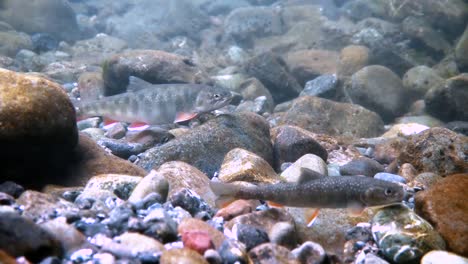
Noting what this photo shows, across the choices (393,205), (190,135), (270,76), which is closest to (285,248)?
(393,205)

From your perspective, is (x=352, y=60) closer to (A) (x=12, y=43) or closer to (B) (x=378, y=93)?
(B) (x=378, y=93)

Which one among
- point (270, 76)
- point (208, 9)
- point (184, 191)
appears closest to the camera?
point (184, 191)

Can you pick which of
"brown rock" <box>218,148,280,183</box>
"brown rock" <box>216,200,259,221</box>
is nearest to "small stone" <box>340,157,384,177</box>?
"brown rock" <box>218,148,280,183</box>

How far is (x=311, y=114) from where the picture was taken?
954 centimetres

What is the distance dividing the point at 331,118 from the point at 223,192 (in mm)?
6195

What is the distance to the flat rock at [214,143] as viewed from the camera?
5973 mm

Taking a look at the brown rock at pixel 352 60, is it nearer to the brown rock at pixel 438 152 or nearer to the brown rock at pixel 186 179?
the brown rock at pixel 438 152

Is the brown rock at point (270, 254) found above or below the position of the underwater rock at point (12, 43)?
above

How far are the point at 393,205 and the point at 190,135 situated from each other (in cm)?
337

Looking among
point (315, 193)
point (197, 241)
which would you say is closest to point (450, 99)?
point (315, 193)

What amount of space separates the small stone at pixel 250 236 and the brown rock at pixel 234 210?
403 millimetres

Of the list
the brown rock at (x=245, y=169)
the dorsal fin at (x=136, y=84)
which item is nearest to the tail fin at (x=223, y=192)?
the brown rock at (x=245, y=169)

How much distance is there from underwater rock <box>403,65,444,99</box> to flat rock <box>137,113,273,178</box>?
763cm

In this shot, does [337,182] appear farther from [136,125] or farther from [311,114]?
[311,114]
